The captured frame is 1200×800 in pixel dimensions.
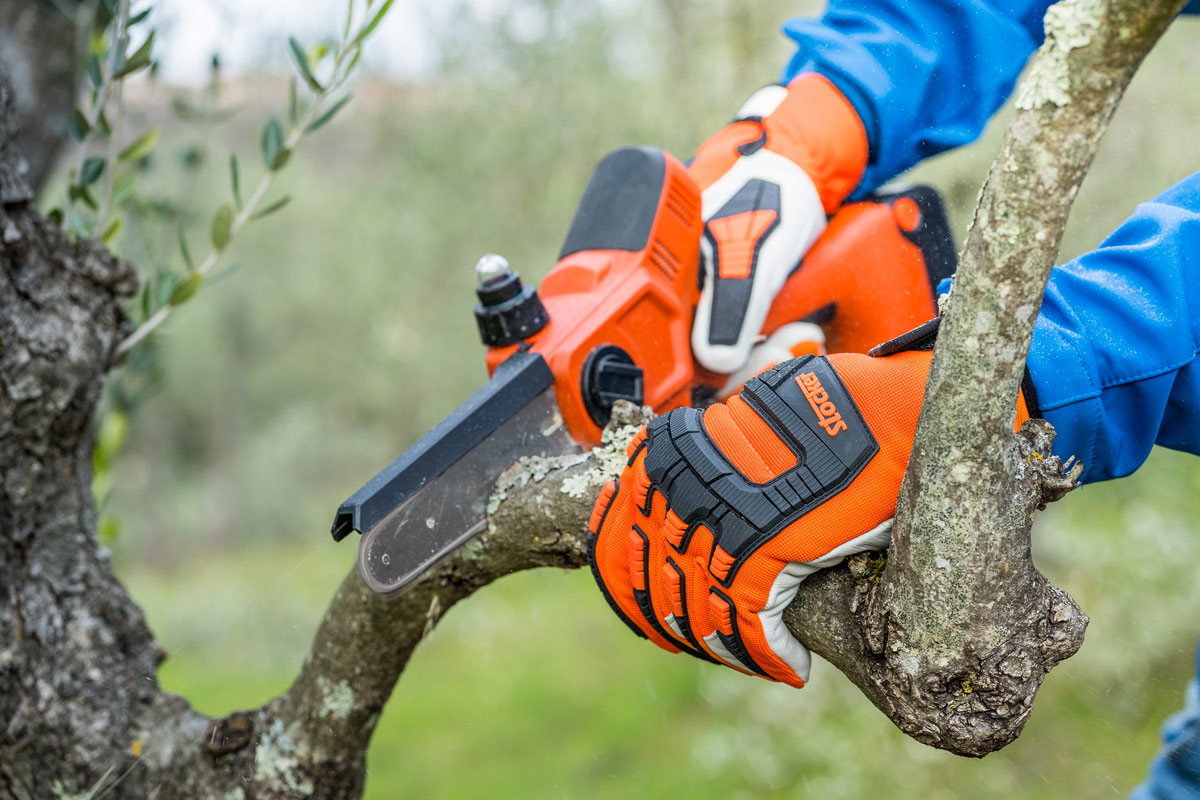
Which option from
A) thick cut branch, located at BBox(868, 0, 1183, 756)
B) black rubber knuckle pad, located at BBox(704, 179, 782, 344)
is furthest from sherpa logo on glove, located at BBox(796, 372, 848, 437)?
black rubber knuckle pad, located at BBox(704, 179, 782, 344)

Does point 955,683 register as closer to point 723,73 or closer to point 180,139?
point 723,73

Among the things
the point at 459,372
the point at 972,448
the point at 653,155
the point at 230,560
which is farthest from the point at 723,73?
the point at 230,560

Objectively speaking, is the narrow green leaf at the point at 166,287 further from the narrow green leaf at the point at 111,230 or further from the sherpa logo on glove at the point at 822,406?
the sherpa logo on glove at the point at 822,406

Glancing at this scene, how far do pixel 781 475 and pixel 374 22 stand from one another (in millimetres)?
1243

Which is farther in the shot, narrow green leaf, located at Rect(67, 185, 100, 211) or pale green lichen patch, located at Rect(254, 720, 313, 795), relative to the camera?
narrow green leaf, located at Rect(67, 185, 100, 211)

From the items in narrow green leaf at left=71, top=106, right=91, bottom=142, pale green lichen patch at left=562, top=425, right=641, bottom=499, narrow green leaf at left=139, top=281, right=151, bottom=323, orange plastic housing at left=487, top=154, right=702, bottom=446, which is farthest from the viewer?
narrow green leaf at left=139, top=281, right=151, bottom=323

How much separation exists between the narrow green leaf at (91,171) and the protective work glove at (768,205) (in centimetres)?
128

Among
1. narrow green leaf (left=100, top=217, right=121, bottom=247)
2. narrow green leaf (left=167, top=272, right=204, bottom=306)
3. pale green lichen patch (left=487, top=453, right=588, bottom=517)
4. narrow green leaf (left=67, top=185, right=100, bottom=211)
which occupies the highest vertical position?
narrow green leaf (left=67, top=185, right=100, bottom=211)

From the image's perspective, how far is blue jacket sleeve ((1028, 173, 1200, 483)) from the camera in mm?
1219

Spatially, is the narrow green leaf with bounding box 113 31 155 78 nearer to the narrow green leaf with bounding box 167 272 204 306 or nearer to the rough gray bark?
the narrow green leaf with bounding box 167 272 204 306

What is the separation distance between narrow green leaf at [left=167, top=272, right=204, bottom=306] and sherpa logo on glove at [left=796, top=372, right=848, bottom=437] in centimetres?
134

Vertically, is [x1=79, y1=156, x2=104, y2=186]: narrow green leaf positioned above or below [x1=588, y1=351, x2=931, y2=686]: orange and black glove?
above

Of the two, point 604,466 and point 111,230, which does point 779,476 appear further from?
point 111,230

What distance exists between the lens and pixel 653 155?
69.4 inches
